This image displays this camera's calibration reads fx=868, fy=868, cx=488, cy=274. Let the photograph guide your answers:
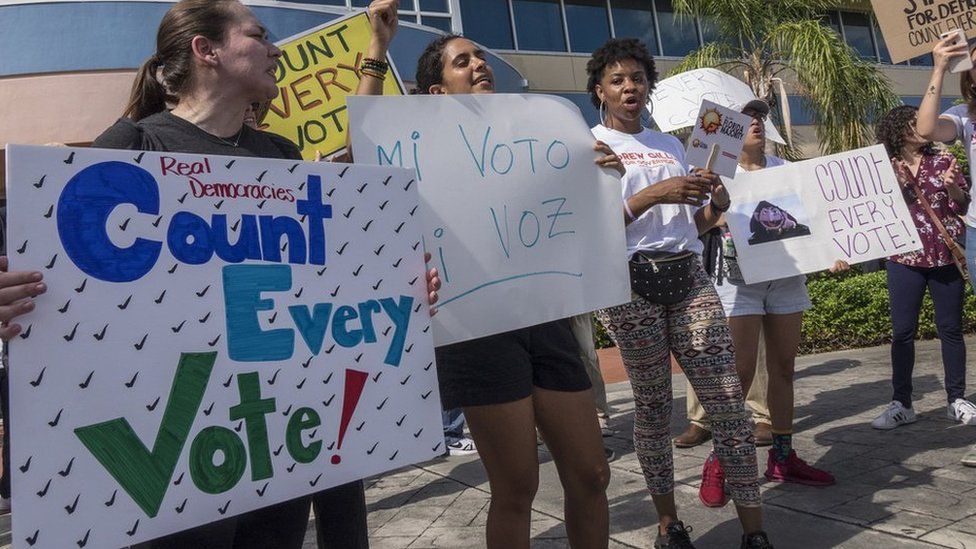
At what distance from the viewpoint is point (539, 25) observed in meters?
16.9

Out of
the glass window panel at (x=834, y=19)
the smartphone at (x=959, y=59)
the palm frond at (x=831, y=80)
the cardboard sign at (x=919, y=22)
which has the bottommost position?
the smartphone at (x=959, y=59)

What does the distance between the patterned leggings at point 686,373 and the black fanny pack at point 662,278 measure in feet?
0.14

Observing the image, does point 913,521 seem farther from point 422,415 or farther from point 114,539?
point 114,539

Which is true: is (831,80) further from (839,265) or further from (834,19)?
(839,265)

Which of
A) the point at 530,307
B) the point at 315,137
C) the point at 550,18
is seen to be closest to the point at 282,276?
the point at 530,307

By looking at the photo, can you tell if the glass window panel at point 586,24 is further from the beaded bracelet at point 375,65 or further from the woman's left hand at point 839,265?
the beaded bracelet at point 375,65

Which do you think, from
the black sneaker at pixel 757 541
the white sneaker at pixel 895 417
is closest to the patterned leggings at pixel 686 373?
the black sneaker at pixel 757 541

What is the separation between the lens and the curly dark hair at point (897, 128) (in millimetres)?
5043

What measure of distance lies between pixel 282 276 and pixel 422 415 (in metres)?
0.54

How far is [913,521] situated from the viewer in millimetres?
3391

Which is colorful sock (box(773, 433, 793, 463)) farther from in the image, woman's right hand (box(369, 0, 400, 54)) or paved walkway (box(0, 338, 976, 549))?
woman's right hand (box(369, 0, 400, 54))

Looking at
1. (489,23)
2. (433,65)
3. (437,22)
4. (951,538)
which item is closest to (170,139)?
(433,65)

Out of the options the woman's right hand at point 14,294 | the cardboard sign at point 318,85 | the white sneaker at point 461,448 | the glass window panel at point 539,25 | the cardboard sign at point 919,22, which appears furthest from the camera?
the glass window panel at point 539,25

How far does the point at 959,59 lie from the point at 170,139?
3266 mm
